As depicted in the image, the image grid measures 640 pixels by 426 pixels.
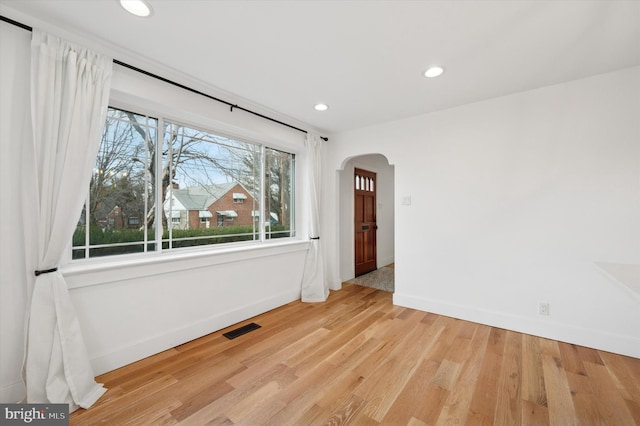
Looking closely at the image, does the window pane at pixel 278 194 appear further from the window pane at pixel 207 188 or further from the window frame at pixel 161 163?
the window pane at pixel 207 188

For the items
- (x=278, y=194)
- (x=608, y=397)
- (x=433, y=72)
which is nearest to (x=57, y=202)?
(x=278, y=194)

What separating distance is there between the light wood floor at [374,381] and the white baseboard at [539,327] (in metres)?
0.09

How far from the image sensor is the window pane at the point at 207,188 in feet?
8.84

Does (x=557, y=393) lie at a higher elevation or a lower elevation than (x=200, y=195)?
lower

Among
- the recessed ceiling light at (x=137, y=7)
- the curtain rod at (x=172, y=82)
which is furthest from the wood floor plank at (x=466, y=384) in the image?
the curtain rod at (x=172, y=82)

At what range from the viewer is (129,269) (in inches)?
85.9

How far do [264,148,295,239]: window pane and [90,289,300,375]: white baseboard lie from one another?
3.27 ft

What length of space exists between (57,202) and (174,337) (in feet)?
4.94

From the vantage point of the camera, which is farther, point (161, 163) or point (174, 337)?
point (161, 163)

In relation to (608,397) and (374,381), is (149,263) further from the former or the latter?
(608,397)

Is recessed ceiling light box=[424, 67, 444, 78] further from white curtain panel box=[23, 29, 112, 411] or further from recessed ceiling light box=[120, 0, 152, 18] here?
white curtain panel box=[23, 29, 112, 411]

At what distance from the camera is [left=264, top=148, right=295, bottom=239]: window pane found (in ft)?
12.2

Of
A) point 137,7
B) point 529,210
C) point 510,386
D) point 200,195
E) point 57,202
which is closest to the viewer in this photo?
point 137,7

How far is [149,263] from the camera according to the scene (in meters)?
2.29
